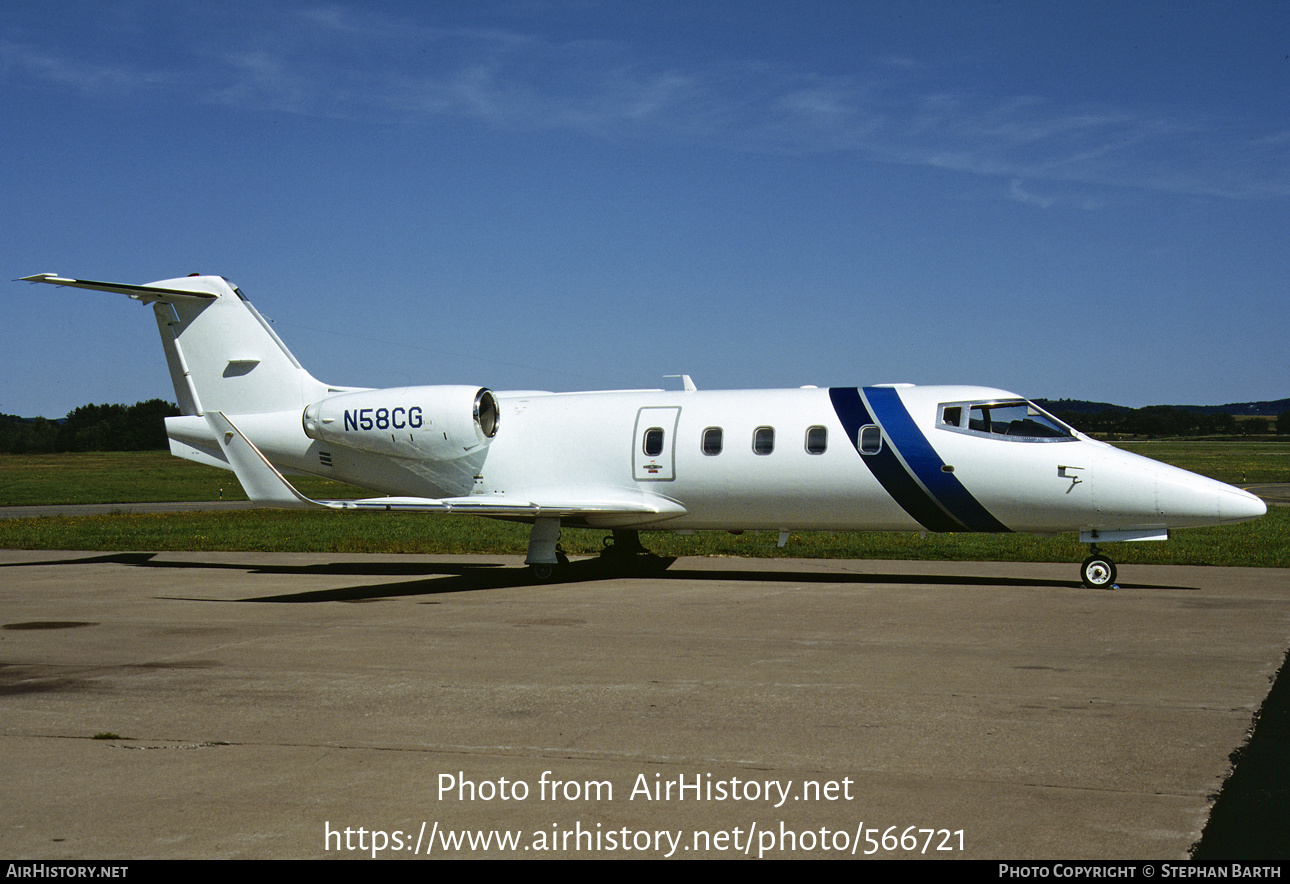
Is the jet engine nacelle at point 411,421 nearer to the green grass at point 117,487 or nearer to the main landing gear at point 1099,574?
the main landing gear at point 1099,574

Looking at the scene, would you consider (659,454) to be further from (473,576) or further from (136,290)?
(136,290)

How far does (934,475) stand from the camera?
55.9 ft

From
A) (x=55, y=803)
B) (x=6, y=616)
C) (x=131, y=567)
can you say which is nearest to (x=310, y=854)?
(x=55, y=803)

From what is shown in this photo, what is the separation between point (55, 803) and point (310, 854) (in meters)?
1.90

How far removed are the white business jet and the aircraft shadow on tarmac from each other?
0.67 m

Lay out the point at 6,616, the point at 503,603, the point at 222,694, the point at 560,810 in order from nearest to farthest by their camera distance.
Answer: the point at 560,810, the point at 222,694, the point at 6,616, the point at 503,603

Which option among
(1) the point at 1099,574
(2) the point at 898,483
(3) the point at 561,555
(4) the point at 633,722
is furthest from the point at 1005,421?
(4) the point at 633,722

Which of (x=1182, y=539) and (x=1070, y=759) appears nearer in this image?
(x=1070, y=759)

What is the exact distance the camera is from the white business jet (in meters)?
16.5

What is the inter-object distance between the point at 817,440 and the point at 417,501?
6219 mm

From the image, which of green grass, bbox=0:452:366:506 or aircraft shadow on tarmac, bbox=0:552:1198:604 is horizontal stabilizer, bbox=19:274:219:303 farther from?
green grass, bbox=0:452:366:506

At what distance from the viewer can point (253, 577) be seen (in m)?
19.9

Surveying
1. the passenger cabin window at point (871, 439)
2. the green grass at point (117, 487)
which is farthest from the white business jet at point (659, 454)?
the green grass at point (117, 487)

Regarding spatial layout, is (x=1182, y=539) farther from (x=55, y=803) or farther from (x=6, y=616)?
(x=55, y=803)
